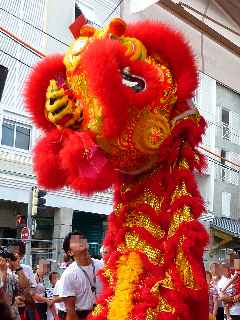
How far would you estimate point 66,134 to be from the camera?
293 cm

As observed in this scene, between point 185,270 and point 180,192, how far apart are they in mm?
391

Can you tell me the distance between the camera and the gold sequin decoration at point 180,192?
115 inches

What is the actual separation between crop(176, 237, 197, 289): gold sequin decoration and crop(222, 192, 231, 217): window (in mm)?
21913

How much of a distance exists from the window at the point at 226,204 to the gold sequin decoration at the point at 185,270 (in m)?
→ 21.9

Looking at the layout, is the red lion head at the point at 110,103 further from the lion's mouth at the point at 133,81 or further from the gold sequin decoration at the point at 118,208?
the gold sequin decoration at the point at 118,208

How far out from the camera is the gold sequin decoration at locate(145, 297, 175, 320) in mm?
2715

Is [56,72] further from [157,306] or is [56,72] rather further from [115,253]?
[157,306]

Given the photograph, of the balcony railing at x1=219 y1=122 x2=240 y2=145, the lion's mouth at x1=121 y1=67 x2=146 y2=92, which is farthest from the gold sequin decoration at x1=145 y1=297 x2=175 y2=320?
the balcony railing at x1=219 y1=122 x2=240 y2=145

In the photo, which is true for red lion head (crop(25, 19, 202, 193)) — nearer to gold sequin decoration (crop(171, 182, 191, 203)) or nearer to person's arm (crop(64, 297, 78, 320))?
gold sequin decoration (crop(171, 182, 191, 203))

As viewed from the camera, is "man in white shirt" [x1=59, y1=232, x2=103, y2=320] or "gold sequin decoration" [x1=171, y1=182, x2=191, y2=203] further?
"man in white shirt" [x1=59, y1=232, x2=103, y2=320]

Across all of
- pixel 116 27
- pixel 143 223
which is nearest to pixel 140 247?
pixel 143 223

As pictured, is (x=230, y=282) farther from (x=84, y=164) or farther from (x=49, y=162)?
(x=84, y=164)

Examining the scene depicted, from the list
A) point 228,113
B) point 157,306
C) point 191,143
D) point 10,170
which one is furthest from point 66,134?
point 228,113

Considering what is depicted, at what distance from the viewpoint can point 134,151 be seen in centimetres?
289
